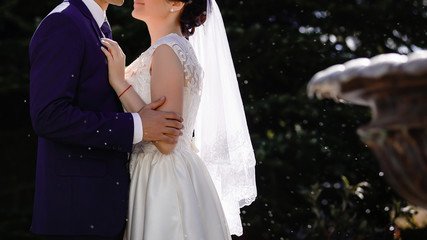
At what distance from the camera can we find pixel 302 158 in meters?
4.98

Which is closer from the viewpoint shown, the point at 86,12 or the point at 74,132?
the point at 74,132

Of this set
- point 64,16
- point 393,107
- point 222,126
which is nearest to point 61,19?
point 64,16

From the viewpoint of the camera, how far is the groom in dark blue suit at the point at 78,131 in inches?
86.7

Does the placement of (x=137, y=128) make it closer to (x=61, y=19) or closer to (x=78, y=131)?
(x=78, y=131)

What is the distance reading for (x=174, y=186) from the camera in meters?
2.47

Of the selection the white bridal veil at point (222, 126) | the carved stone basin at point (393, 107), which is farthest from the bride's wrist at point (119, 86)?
the carved stone basin at point (393, 107)

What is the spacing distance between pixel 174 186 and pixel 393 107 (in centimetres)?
141

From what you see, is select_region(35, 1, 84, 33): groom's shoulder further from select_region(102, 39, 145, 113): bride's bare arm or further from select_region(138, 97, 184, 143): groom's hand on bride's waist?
select_region(138, 97, 184, 143): groom's hand on bride's waist

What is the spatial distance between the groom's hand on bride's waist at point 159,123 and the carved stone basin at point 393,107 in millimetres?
1154

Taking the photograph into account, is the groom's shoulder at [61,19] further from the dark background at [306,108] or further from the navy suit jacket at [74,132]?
the dark background at [306,108]

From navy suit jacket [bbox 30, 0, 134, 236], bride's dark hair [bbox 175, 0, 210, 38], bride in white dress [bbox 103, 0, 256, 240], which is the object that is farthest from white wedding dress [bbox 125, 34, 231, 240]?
bride's dark hair [bbox 175, 0, 210, 38]

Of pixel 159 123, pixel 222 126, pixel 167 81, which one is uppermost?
pixel 167 81

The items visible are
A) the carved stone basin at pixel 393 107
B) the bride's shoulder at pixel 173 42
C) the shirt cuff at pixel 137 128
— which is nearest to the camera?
the carved stone basin at pixel 393 107

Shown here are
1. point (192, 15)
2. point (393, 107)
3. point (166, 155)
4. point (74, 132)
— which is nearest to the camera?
point (393, 107)
